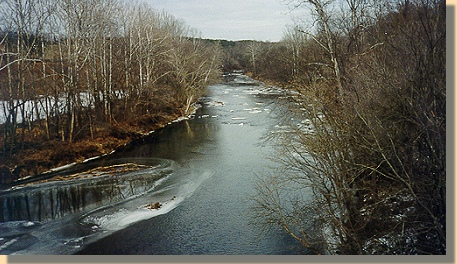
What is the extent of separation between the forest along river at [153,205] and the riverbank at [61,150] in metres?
0.44

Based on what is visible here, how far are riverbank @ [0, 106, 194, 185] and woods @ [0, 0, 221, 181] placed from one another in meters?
0.03

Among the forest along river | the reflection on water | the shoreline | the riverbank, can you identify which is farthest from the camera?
the riverbank

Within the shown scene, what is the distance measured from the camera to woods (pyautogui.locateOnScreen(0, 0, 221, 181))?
8.88m

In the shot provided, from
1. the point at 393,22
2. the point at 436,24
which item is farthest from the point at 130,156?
the point at 436,24

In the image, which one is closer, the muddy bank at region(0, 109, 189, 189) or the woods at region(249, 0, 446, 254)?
the woods at region(249, 0, 446, 254)

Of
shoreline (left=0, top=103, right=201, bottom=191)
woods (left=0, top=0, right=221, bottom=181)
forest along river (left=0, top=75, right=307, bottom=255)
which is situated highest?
woods (left=0, top=0, right=221, bottom=181)

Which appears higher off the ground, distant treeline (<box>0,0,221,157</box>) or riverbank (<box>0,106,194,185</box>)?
distant treeline (<box>0,0,221,157</box>)

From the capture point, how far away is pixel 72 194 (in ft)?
24.0

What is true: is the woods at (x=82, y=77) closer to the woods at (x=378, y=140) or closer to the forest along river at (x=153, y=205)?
the forest along river at (x=153, y=205)

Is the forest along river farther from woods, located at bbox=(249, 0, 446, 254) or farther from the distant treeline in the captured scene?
the distant treeline

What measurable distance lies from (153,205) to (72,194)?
1.75m

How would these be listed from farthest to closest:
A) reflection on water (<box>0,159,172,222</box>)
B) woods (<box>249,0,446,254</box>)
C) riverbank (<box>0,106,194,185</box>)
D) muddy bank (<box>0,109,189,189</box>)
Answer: riverbank (<box>0,106,194,185</box>)
muddy bank (<box>0,109,189,189</box>)
reflection on water (<box>0,159,172,222</box>)
woods (<box>249,0,446,254</box>)

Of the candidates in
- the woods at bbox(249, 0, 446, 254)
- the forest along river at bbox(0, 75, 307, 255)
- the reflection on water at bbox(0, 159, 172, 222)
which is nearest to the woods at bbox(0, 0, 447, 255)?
the woods at bbox(249, 0, 446, 254)

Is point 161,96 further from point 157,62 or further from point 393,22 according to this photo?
point 393,22
